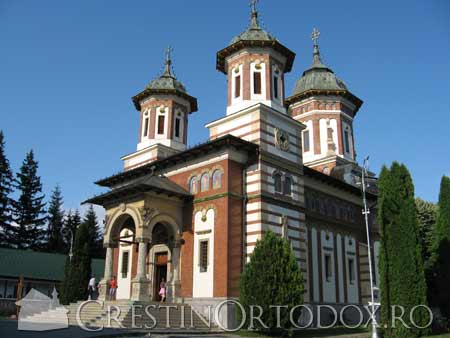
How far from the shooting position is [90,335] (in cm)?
1582

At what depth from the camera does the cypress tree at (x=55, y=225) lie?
56.7m

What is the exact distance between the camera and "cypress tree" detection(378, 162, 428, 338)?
19328mm

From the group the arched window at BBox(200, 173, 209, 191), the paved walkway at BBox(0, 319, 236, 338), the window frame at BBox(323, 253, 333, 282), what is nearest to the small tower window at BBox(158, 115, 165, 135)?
the arched window at BBox(200, 173, 209, 191)

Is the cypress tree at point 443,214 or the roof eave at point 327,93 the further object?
the roof eave at point 327,93

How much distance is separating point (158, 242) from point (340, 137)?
58.0 ft

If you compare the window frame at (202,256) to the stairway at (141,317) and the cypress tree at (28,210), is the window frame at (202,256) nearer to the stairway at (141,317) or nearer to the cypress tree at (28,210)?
the stairway at (141,317)

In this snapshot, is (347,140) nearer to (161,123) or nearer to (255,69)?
(255,69)

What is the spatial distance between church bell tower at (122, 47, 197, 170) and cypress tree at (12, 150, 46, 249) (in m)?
28.2

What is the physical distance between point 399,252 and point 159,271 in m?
13.1

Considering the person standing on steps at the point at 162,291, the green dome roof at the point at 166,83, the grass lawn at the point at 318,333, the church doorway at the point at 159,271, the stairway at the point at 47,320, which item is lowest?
→ the grass lawn at the point at 318,333

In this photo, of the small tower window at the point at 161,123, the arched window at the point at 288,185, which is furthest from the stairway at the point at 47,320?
the small tower window at the point at 161,123

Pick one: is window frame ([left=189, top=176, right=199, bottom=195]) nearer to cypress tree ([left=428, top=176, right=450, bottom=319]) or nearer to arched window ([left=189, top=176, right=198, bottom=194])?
arched window ([left=189, top=176, right=198, bottom=194])

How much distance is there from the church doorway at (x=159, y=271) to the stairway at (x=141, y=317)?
3418 millimetres

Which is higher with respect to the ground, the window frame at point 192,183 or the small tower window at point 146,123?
the small tower window at point 146,123
